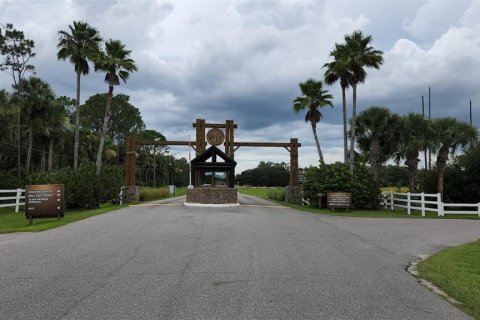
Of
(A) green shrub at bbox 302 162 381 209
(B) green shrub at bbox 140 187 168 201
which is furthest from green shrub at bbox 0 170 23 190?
→ (A) green shrub at bbox 302 162 381 209

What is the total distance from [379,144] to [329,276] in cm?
2309

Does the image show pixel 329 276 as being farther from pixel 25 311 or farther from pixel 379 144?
pixel 379 144

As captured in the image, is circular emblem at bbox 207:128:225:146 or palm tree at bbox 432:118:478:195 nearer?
palm tree at bbox 432:118:478:195

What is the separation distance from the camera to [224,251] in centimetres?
995

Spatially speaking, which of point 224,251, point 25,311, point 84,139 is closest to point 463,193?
point 224,251

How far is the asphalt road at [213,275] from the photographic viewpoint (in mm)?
5641

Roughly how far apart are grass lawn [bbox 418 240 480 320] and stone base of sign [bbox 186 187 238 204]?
17.5m

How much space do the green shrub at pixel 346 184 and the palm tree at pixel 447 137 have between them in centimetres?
394

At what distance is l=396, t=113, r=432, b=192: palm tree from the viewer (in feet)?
88.7

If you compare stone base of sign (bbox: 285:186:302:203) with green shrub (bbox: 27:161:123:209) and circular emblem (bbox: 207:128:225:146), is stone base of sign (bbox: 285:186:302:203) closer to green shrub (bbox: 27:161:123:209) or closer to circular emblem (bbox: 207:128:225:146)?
circular emblem (bbox: 207:128:225:146)

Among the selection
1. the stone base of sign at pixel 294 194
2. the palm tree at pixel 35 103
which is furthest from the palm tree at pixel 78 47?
the stone base of sign at pixel 294 194

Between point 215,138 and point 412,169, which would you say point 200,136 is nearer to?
point 215,138

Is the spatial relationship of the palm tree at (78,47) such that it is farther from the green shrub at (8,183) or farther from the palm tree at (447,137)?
the palm tree at (447,137)

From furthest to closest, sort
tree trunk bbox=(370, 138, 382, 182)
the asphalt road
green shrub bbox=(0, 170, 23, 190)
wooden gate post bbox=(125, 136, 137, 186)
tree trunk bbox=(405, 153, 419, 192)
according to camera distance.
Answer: green shrub bbox=(0, 170, 23, 190) < wooden gate post bbox=(125, 136, 137, 186) < tree trunk bbox=(370, 138, 382, 182) < tree trunk bbox=(405, 153, 419, 192) < the asphalt road
